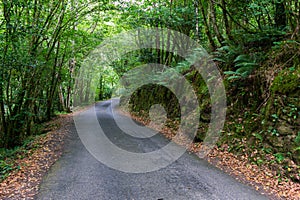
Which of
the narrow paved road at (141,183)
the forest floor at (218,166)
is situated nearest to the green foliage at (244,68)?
the forest floor at (218,166)

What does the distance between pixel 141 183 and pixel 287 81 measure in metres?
4.71

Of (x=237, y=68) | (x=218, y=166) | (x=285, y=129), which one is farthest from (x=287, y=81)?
(x=218, y=166)

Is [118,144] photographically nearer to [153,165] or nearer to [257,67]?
[153,165]

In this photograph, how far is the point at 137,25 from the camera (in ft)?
48.1

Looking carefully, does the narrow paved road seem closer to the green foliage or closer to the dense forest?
the dense forest

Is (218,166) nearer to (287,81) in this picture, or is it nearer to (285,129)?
(285,129)

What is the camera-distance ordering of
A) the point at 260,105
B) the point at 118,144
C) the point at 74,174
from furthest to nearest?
the point at 118,144 → the point at 260,105 → the point at 74,174

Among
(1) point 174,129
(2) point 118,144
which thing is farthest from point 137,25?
(2) point 118,144

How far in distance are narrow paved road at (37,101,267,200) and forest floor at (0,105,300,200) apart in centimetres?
25

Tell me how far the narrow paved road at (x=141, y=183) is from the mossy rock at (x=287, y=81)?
9.26 ft

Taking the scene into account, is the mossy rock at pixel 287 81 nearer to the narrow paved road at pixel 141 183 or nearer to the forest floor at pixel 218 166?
the forest floor at pixel 218 166

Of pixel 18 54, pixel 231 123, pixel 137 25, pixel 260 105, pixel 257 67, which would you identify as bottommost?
pixel 231 123

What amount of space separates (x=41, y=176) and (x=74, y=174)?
2.77ft

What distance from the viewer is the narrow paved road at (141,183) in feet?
14.2
